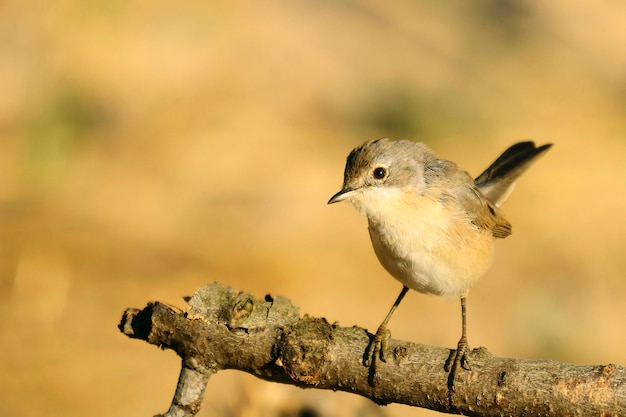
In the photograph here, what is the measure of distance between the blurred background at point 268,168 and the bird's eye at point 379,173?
95 centimetres

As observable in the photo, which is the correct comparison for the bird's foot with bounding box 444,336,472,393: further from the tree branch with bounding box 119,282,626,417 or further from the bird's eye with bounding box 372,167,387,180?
the bird's eye with bounding box 372,167,387,180

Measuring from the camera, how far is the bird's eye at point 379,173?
487 cm

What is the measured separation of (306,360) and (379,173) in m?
1.57

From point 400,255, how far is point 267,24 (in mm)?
7313

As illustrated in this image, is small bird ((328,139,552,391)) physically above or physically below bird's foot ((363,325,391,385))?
above

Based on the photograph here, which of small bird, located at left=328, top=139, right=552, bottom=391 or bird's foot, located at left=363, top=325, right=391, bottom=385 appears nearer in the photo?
bird's foot, located at left=363, top=325, right=391, bottom=385

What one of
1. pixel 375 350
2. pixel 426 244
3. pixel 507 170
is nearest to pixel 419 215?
pixel 426 244

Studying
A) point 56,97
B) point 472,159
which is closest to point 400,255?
point 472,159

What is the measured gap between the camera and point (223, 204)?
848cm

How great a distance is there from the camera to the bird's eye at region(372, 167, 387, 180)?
4.87 meters

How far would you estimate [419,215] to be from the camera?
4.75 m

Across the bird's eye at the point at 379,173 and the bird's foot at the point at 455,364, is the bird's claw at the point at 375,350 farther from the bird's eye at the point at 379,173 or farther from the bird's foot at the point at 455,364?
the bird's eye at the point at 379,173

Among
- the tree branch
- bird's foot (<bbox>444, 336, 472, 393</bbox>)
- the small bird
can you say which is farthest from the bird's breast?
bird's foot (<bbox>444, 336, 472, 393</bbox>)

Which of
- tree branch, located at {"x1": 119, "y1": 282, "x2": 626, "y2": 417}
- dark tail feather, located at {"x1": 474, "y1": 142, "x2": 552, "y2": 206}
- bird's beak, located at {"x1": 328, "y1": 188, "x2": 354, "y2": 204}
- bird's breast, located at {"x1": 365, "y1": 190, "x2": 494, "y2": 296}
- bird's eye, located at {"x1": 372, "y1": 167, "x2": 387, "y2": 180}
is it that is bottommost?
tree branch, located at {"x1": 119, "y1": 282, "x2": 626, "y2": 417}
